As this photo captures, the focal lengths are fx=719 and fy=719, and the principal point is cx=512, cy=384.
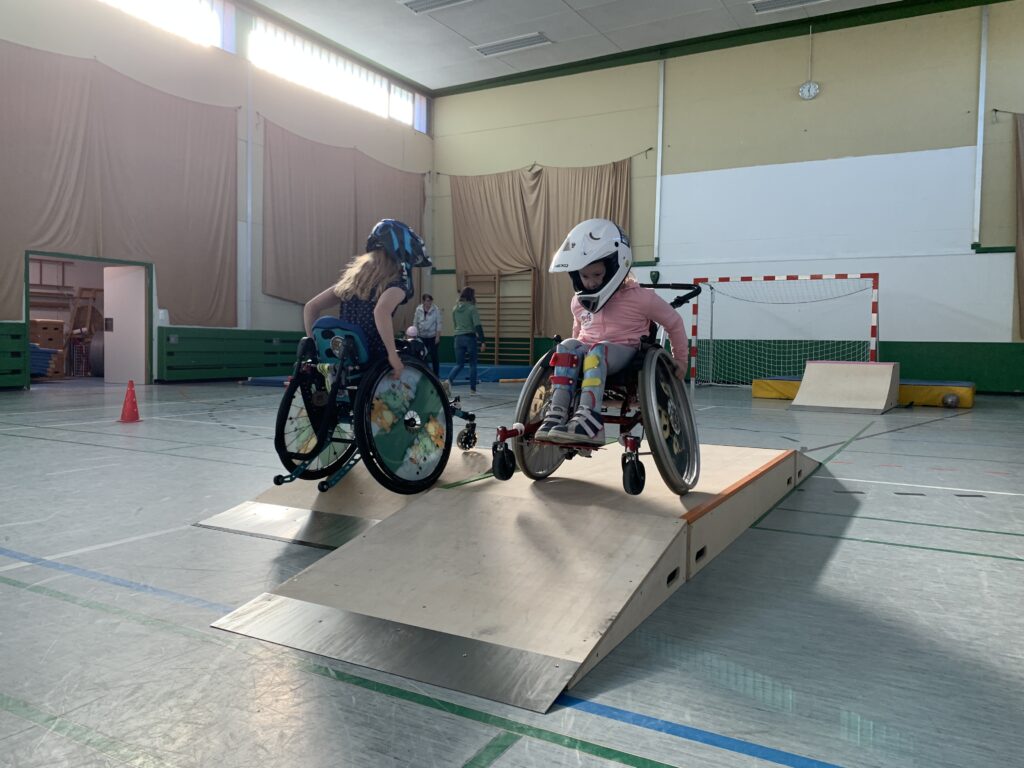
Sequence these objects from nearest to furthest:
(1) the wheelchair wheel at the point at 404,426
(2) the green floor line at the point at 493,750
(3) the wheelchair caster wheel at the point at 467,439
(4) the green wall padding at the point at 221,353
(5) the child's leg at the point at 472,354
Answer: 1. (2) the green floor line at the point at 493,750
2. (1) the wheelchair wheel at the point at 404,426
3. (3) the wheelchair caster wheel at the point at 467,439
4. (5) the child's leg at the point at 472,354
5. (4) the green wall padding at the point at 221,353

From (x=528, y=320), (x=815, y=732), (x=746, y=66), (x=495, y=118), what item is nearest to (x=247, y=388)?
(x=528, y=320)

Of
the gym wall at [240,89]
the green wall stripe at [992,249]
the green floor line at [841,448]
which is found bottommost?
the green floor line at [841,448]

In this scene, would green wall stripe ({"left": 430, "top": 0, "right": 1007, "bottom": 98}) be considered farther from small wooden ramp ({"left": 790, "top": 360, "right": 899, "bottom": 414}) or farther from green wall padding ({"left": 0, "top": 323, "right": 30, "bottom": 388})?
green wall padding ({"left": 0, "top": 323, "right": 30, "bottom": 388})

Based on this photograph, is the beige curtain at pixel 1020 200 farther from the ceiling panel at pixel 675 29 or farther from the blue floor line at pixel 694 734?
the blue floor line at pixel 694 734

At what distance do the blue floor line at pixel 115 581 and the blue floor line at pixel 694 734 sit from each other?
1.01 m

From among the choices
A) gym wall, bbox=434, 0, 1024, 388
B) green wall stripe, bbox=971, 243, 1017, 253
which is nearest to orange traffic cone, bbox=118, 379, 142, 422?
gym wall, bbox=434, 0, 1024, 388

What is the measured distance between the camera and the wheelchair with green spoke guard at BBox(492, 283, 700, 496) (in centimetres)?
233

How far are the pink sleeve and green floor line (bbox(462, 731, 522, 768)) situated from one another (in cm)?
162

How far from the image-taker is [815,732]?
4.28 ft

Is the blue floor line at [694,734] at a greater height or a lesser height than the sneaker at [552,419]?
lesser

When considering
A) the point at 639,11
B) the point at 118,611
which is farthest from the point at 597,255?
the point at 639,11

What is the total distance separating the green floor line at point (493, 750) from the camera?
120 cm

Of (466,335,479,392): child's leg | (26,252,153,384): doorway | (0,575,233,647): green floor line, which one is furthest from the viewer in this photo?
(26,252,153,384): doorway

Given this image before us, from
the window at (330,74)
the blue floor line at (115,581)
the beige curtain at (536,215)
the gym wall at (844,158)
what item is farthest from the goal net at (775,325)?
the blue floor line at (115,581)
